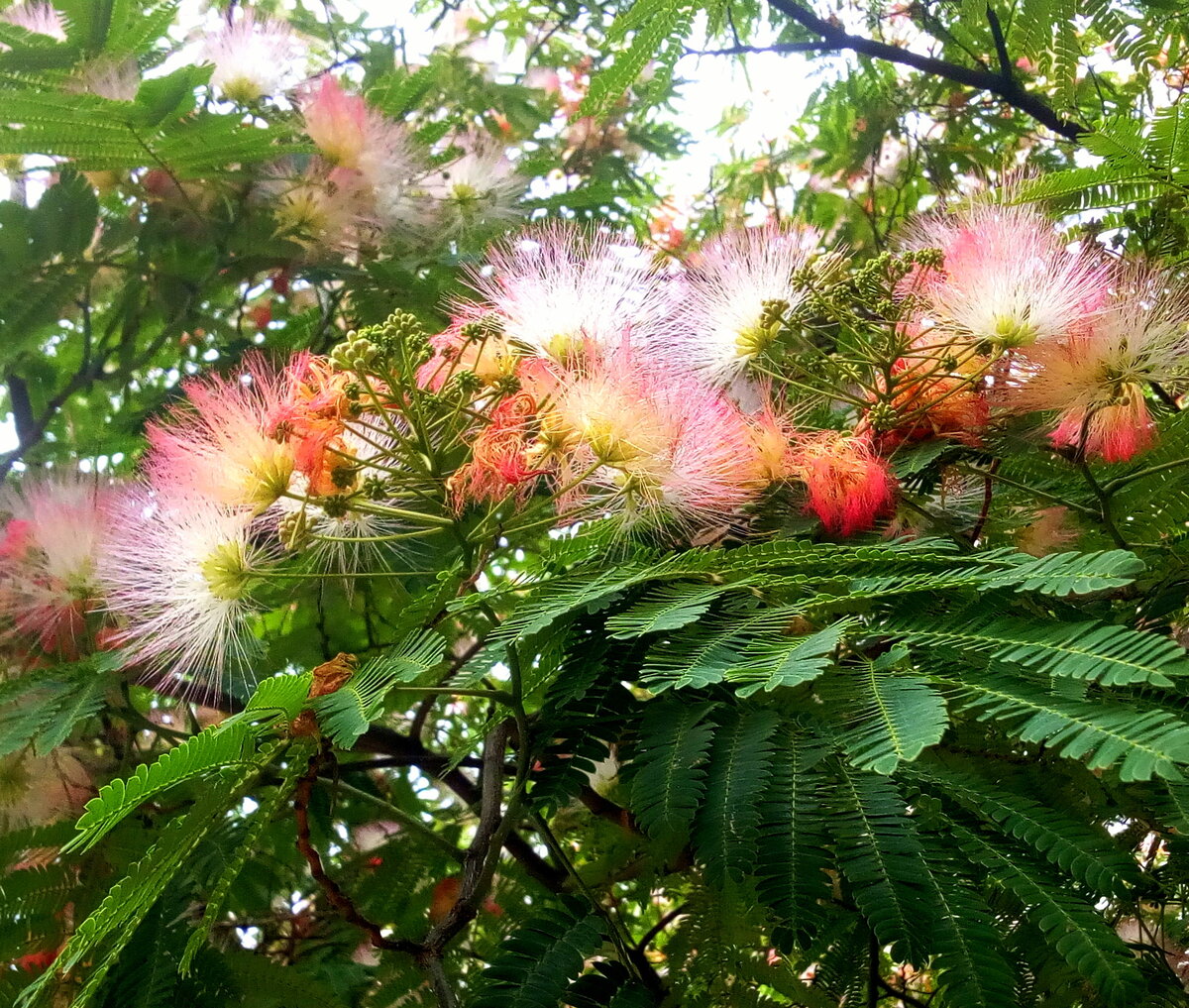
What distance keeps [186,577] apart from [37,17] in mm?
1549

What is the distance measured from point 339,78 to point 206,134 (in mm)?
927

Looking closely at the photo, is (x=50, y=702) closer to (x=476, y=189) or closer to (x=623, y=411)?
(x=623, y=411)

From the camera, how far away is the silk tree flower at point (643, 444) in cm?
139

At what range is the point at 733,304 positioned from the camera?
163 centimetres

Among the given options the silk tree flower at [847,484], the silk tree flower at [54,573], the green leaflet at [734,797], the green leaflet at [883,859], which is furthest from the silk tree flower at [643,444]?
the silk tree flower at [54,573]

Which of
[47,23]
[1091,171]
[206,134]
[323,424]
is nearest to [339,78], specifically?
[47,23]

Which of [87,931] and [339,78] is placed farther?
[339,78]

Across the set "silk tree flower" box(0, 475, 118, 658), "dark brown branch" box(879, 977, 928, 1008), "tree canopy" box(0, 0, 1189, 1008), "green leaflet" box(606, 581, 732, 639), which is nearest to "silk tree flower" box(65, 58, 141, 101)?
"tree canopy" box(0, 0, 1189, 1008)

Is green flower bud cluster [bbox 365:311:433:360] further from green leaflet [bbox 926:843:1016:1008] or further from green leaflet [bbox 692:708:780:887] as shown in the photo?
green leaflet [bbox 926:843:1016:1008]

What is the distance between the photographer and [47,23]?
2.20 m

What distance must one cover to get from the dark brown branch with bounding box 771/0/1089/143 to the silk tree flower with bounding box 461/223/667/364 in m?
1.34

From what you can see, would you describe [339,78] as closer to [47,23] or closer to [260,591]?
[47,23]

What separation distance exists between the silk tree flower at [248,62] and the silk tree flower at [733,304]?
139cm

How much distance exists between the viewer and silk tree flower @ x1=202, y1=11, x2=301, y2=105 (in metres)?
2.44
